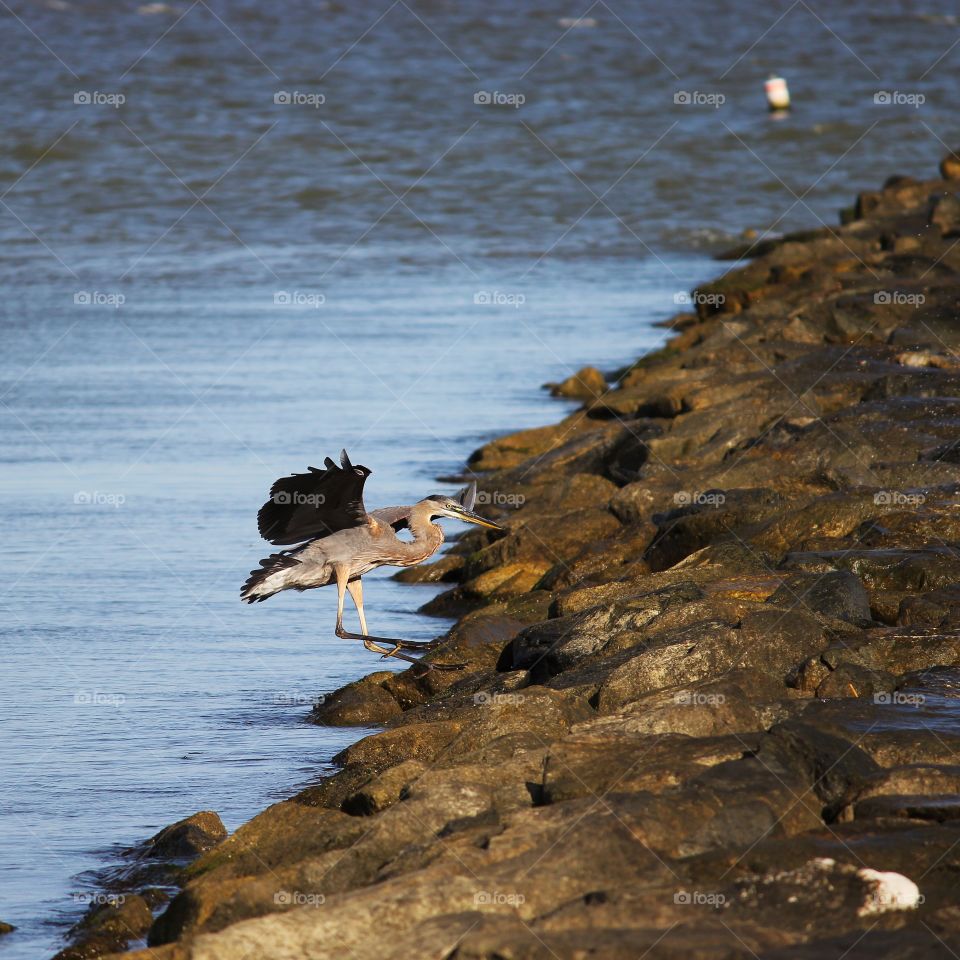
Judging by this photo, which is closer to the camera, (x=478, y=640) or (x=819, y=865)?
(x=819, y=865)

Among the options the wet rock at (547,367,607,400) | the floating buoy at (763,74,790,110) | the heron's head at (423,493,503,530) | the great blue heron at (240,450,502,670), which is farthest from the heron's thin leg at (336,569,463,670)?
the floating buoy at (763,74,790,110)

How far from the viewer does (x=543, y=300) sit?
872 inches

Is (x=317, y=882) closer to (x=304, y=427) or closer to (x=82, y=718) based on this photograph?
(x=82, y=718)

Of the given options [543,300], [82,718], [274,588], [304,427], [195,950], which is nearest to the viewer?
[195,950]

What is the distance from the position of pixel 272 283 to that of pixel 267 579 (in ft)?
46.6

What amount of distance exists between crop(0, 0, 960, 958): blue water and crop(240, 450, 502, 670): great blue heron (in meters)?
0.55

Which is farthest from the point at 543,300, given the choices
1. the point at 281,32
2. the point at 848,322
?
the point at 281,32

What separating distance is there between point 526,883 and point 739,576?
3840 millimetres

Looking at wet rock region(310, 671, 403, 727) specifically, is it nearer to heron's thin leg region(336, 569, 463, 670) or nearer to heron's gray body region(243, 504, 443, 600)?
heron's thin leg region(336, 569, 463, 670)

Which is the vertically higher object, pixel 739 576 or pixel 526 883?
pixel 739 576

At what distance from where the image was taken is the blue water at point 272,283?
899 cm

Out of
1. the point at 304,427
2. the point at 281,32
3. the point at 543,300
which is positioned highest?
the point at 281,32

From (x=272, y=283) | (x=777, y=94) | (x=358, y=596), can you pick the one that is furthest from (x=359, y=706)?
(x=777, y=94)

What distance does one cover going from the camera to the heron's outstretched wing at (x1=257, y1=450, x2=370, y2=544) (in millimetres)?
8695
